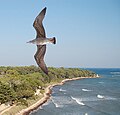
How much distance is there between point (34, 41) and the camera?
6.51 ft

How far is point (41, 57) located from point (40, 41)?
19cm

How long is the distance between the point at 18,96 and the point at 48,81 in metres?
51.4

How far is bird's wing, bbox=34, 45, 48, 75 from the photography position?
201 centimetres

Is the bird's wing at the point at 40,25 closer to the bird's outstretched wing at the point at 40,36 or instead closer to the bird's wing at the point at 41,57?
the bird's outstretched wing at the point at 40,36

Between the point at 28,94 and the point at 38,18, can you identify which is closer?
the point at 38,18

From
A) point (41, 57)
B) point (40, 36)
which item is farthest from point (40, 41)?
point (41, 57)

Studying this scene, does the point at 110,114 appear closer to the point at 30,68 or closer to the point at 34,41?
the point at 34,41

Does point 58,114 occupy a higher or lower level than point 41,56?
lower

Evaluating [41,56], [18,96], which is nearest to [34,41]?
[41,56]

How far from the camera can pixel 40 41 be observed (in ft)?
6.23

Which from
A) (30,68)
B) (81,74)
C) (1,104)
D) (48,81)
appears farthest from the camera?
(81,74)

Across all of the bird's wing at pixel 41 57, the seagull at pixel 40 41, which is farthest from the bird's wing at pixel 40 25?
the bird's wing at pixel 41 57

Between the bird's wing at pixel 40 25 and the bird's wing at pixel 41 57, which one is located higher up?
the bird's wing at pixel 40 25

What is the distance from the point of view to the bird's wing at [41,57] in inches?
79.2
